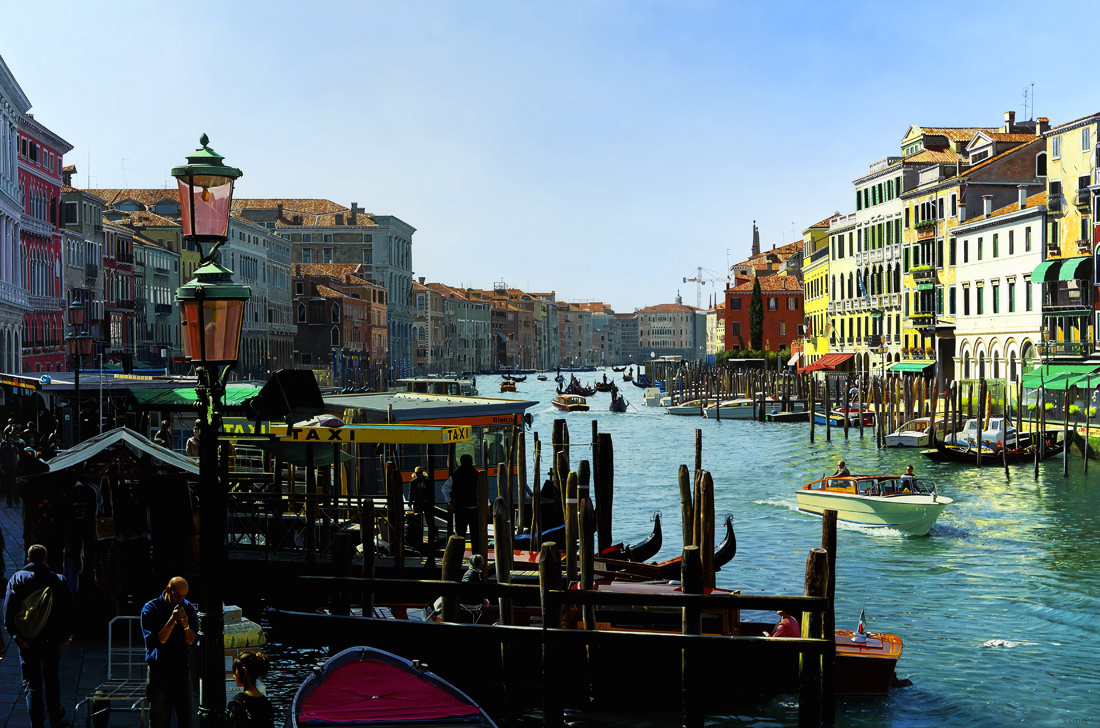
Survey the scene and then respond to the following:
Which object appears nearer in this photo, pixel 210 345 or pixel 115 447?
pixel 210 345

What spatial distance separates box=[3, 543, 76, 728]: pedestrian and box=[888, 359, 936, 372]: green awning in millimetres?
44781

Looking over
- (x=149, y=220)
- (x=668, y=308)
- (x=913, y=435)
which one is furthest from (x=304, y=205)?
(x=668, y=308)

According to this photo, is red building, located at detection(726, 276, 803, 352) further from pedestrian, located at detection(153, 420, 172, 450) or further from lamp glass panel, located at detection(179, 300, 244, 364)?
lamp glass panel, located at detection(179, 300, 244, 364)

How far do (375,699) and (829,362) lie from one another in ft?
174

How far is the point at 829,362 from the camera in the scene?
5941cm

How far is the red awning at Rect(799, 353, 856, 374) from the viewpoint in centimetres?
5838

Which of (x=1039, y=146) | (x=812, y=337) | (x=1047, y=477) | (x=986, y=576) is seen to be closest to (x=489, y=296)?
(x=812, y=337)

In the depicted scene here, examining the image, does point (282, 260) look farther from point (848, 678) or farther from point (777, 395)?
point (848, 678)

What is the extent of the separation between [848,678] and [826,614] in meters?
2.32

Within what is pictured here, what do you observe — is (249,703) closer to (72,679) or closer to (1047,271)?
(72,679)

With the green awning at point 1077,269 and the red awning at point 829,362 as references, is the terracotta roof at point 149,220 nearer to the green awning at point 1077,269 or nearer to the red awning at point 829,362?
the red awning at point 829,362

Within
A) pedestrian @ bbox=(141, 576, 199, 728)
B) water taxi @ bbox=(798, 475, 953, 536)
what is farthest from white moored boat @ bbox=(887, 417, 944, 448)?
pedestrian @ bbox=(141, 576, 199, 728)

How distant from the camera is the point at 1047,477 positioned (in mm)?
28094

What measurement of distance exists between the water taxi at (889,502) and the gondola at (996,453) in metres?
9.57
